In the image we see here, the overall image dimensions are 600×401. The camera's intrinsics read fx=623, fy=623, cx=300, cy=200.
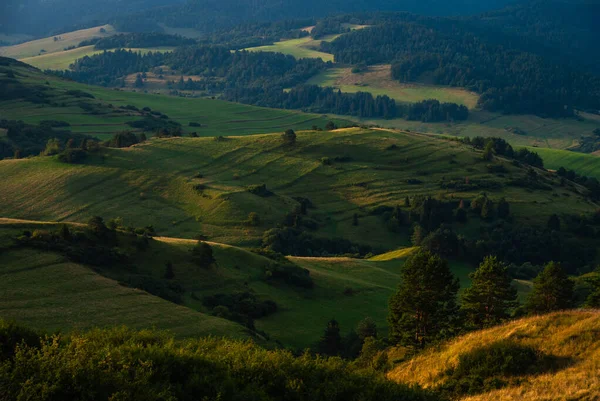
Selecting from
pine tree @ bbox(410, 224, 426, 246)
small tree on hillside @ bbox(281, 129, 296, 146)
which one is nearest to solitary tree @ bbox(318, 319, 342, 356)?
pine tree @ bbox(410, 224, 426, 246)

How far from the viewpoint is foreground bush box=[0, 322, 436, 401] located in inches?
1091

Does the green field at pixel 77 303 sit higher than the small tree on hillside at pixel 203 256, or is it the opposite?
the green field at pixel 77 303

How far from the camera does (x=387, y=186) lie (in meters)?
175

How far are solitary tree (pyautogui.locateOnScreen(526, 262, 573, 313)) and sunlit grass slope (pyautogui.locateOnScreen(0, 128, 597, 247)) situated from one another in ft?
262

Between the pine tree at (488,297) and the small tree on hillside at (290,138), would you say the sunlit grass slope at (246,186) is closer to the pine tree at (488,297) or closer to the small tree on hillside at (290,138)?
the small tree on hillside at (290,138)

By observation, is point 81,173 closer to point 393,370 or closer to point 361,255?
point 361,255

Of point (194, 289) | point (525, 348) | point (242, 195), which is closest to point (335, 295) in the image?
point (194, 289)

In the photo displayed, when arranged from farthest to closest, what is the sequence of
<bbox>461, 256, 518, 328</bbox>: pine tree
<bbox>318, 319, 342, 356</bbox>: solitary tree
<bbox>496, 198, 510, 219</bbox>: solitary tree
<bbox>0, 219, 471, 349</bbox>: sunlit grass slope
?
<bbox>496, 198, 510, 219</bbox>: solitary tree < <bbox>318, 319, 342, 356</bbox>: solitary tree < <bbox>0, 219, 471, 349</bbox>: sunlit grass slope < <bbox>461, 256, 518, 328</bbox>: pine tree

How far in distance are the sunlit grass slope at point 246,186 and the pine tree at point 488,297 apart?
8181 cm

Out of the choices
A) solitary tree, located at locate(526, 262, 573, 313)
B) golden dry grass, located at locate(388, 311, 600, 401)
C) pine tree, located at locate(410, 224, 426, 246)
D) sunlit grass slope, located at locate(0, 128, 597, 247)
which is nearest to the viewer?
golden dry grass, located at locate(388, 311, 600, 401)

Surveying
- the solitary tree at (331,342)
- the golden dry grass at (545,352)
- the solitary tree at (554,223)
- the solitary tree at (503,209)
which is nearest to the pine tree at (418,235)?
the solitary tree at (503,209)

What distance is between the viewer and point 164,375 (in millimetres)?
31328

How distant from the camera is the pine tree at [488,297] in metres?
51.6

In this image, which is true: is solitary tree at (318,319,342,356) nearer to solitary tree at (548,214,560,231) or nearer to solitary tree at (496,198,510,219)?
solitary tree at (496,198,510,219)
